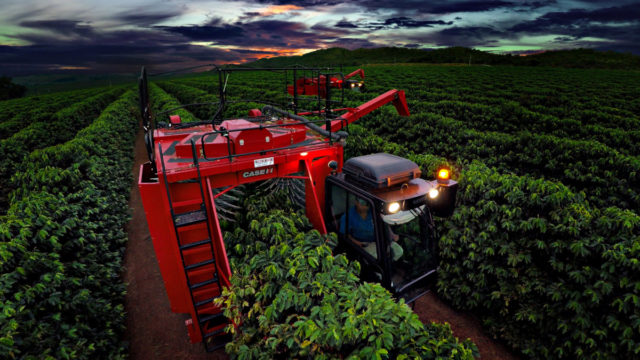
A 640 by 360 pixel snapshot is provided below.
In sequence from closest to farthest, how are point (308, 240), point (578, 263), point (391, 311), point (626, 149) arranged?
1. point (391, 311)
2. point (308, 240)
3. point (578, 263)
4. point (626, 149)

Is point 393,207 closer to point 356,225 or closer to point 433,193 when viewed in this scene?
point 433,193

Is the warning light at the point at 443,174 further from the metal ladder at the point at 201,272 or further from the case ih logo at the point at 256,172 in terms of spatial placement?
the metal ladder at the point at 201,272

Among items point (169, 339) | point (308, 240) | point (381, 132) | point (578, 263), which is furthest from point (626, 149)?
point (169, 339)

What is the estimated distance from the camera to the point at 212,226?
5.23 meters

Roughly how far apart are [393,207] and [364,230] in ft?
2.95

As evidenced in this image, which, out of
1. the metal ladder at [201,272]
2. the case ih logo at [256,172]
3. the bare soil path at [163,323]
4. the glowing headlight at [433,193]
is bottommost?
the bare soil path at [163,323]

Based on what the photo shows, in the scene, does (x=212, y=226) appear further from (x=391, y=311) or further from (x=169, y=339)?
(x=391, y=311)

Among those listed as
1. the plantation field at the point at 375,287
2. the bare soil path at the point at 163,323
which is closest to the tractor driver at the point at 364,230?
the plantation field at the point at 375,287

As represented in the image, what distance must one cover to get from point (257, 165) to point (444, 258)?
485 cm

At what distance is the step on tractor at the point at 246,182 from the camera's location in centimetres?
482

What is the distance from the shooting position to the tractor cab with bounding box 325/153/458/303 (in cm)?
475

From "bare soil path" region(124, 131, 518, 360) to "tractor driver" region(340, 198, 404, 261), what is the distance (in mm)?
2406

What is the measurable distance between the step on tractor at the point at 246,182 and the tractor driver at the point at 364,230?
0.02 meters

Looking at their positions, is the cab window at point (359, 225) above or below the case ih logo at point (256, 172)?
below
